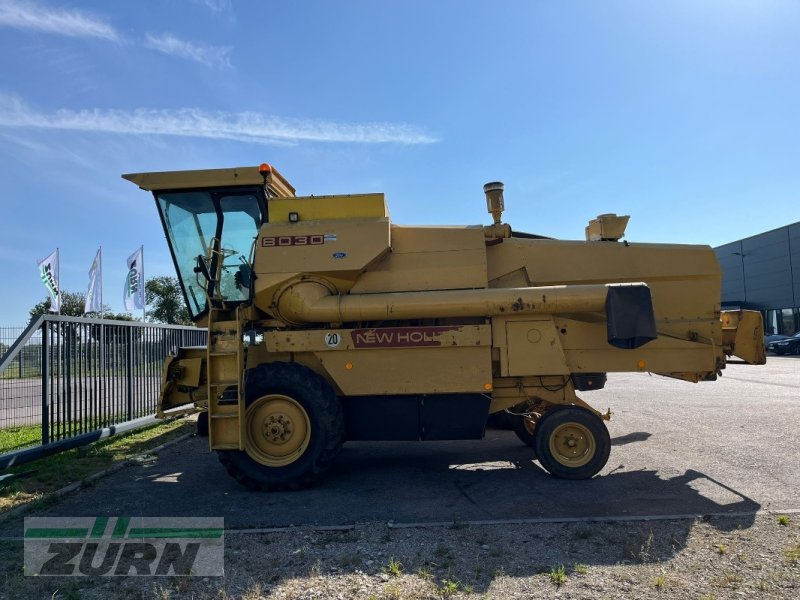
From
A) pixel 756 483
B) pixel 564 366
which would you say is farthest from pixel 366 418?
pixel 756 483

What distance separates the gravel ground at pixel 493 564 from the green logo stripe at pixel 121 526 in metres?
0.68

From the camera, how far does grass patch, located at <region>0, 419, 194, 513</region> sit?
5723mm

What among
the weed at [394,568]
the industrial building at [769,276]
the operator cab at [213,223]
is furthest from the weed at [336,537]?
the industrial building at [769,276]

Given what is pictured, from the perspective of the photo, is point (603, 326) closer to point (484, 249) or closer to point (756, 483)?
point (484, 249)

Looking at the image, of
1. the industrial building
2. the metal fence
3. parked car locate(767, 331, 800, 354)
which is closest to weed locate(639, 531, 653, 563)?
the metal fence

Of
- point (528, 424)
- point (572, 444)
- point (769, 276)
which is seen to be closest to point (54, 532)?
point (572, 444)

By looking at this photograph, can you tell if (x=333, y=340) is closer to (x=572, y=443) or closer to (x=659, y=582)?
(x=572, y=443)

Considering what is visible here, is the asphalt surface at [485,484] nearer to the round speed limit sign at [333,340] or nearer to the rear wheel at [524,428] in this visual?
the rear wheel at [524,428]

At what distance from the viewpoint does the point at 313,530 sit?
15.2 feet

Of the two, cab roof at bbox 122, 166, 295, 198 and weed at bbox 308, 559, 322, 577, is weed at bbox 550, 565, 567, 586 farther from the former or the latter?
cab roof at bbox 122, 166, 295, 198

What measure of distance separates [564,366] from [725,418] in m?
5.21

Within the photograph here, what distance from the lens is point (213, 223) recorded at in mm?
6848

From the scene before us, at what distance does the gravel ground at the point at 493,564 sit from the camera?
11.6 feet

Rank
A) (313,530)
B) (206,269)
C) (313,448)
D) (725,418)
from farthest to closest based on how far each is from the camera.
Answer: (725,418), (206,269), (313,448), (313,530)
